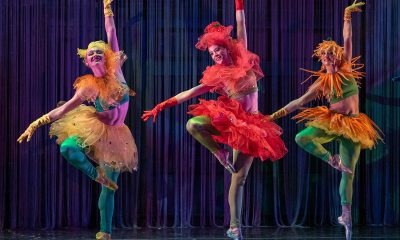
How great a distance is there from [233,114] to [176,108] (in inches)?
99.4

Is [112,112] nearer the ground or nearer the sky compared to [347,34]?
nearer the ground

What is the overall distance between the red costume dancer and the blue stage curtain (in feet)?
6.60

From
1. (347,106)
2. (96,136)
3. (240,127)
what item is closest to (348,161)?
(347,106)

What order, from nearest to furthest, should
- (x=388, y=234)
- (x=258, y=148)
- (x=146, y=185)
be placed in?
(x=258, y=148), (x=388, y=234), (x=146, y=185)

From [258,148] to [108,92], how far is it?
112 centimetres

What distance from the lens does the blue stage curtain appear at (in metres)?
7.43

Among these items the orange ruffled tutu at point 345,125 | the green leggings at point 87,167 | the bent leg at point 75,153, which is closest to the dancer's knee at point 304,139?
the orange ruffled tutu at point 345,125

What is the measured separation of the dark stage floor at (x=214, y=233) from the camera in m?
6.56

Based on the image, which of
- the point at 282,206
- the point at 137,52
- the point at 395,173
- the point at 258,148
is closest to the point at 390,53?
the point at 395,173

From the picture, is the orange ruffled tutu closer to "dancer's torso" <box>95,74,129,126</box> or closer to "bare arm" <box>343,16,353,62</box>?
A: "bare arm" <box>343,16,353,62</box>

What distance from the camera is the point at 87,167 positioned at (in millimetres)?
5168

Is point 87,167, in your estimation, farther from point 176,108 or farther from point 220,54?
point 176,108

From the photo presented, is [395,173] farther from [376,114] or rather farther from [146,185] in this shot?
[146,185]

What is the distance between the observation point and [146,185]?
7.53m
